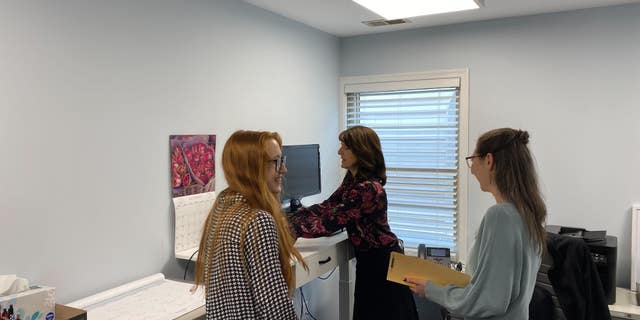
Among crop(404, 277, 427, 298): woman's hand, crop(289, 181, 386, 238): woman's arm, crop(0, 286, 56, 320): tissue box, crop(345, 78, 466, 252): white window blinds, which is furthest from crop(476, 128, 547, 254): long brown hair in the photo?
crop(345, 78, 466, 252): white window blinds

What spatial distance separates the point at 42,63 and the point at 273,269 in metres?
1.20

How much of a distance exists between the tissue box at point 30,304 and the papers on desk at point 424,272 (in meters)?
1.19

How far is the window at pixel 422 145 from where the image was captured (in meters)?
3.56

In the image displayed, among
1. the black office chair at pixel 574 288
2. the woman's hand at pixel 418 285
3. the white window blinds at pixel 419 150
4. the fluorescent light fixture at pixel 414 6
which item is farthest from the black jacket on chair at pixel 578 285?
the white window blinds at pixel 419 150

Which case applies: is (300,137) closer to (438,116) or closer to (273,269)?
(438,116)

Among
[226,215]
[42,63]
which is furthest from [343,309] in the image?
[42,63]

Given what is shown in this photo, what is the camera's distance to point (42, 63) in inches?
71.1

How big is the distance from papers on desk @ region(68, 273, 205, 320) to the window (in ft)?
6.85

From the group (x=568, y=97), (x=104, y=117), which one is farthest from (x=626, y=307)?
(x=104, y=117)

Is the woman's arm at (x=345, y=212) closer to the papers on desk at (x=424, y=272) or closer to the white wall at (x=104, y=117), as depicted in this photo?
the papers on desk at (x=424, y=272)

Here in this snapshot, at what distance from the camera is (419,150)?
3.73 m

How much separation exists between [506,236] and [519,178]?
0.19 m

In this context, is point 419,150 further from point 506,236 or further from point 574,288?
point 506,236

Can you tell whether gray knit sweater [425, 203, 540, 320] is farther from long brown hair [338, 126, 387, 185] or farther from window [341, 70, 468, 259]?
window [341, 70, 468, 259]
